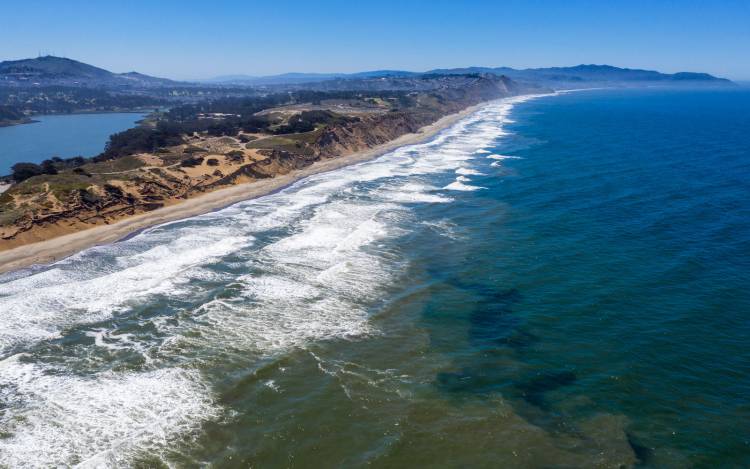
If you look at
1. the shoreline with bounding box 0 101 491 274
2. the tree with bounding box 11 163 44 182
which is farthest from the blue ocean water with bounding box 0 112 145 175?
the shoreline with bounding box 0 101 491 274

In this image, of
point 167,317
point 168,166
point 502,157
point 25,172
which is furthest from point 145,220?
point 502,157

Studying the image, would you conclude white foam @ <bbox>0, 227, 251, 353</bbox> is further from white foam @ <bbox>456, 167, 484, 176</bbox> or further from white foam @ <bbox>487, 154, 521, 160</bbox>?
white foam @ <bbox>487, 154, 521, 160</bbox>

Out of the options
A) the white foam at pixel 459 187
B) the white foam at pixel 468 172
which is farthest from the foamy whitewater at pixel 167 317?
the white foam at pixel 468 172

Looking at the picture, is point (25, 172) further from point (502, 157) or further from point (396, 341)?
point (502, 157)

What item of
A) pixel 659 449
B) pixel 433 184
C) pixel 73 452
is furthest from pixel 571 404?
pixel 433 184

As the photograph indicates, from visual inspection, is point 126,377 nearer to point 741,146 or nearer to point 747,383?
point 747,383

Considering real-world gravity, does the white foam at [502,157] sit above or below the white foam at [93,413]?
above

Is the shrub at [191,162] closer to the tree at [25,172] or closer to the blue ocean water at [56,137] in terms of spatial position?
the tree at [25,172]
